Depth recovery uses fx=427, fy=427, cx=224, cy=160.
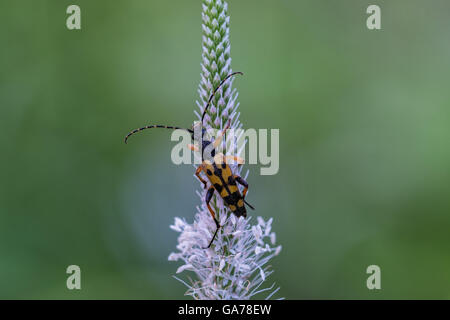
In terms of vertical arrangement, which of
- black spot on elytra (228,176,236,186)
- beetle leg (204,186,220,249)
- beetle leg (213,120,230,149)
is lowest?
beetle leg (204,186,220,249)

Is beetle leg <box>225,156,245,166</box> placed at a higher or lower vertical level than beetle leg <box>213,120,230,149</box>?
lower

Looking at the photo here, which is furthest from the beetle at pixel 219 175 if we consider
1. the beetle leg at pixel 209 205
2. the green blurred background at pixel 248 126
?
the green blurred background at pixel 248 126

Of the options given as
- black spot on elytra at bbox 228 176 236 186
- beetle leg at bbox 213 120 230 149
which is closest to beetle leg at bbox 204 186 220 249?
black spot on elytra at bbox 228 176 236 186

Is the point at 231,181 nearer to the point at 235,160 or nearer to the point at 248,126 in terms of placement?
the point at 235,160

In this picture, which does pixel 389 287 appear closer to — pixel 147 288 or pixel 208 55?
pixel 147 288

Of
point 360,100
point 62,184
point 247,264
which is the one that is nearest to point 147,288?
point 62,184

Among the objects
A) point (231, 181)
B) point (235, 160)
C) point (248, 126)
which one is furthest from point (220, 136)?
point (248, 126)

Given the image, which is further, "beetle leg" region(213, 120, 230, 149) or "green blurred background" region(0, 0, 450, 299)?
"green blurred background" region(0, 0, 450, 299)

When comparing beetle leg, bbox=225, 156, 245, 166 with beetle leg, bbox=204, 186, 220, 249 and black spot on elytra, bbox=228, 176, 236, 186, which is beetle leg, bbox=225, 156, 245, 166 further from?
beetle leg, bbox=204, 186, 220, 249
